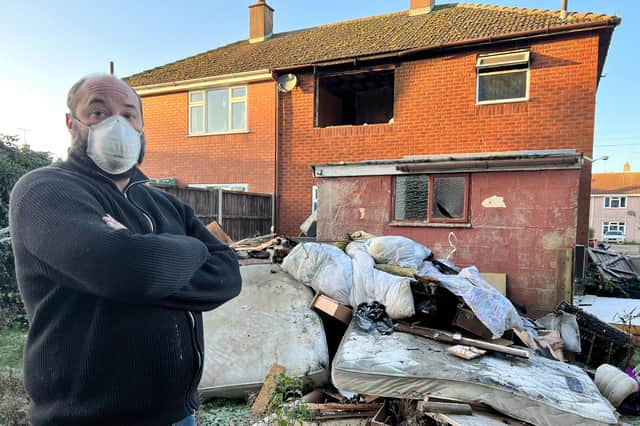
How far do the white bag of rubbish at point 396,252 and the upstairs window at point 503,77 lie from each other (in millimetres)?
5718

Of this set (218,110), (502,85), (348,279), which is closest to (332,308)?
(348,279)

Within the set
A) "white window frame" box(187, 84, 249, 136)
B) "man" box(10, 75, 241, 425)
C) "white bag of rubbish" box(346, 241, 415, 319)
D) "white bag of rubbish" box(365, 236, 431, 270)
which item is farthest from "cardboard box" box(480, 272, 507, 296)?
"white window frame" box(187, 84, 249, 136)

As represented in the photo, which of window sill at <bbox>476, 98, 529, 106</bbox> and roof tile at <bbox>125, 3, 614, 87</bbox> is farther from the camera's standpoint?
roof tile at <bbox>125, 3, 614, 87</bbox>

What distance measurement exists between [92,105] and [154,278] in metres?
0.67

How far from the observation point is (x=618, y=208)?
114ft

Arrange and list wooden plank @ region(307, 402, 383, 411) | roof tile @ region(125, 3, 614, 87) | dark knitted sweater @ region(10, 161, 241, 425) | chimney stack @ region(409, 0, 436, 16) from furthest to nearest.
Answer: chimney stack @ region(409, 0, 436, 16) < roof tile @ region(125, 3, 614, 87) < wooden plank @ region(307, 402, 383, 411) < dark knitted sweater @ region(10, 161, 241, 425)

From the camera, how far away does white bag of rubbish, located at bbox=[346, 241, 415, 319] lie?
4.00m

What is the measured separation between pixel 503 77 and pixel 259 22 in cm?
945

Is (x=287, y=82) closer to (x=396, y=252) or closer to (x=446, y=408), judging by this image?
(x=396, y=252)

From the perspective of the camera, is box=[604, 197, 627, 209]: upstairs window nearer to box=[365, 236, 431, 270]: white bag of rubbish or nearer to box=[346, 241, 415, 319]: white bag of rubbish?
box=[365, 236, 431, 270]: white bag of rubbish

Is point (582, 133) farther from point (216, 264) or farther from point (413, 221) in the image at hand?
point (216, 264)

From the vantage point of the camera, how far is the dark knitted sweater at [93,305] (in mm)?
1000

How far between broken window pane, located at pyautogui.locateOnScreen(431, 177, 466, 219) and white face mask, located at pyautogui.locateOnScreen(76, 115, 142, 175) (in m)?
6.33

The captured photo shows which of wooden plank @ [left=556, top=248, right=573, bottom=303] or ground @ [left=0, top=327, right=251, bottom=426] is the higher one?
wooden plank @ [left=556, top=248, right=573, bottom=303]
